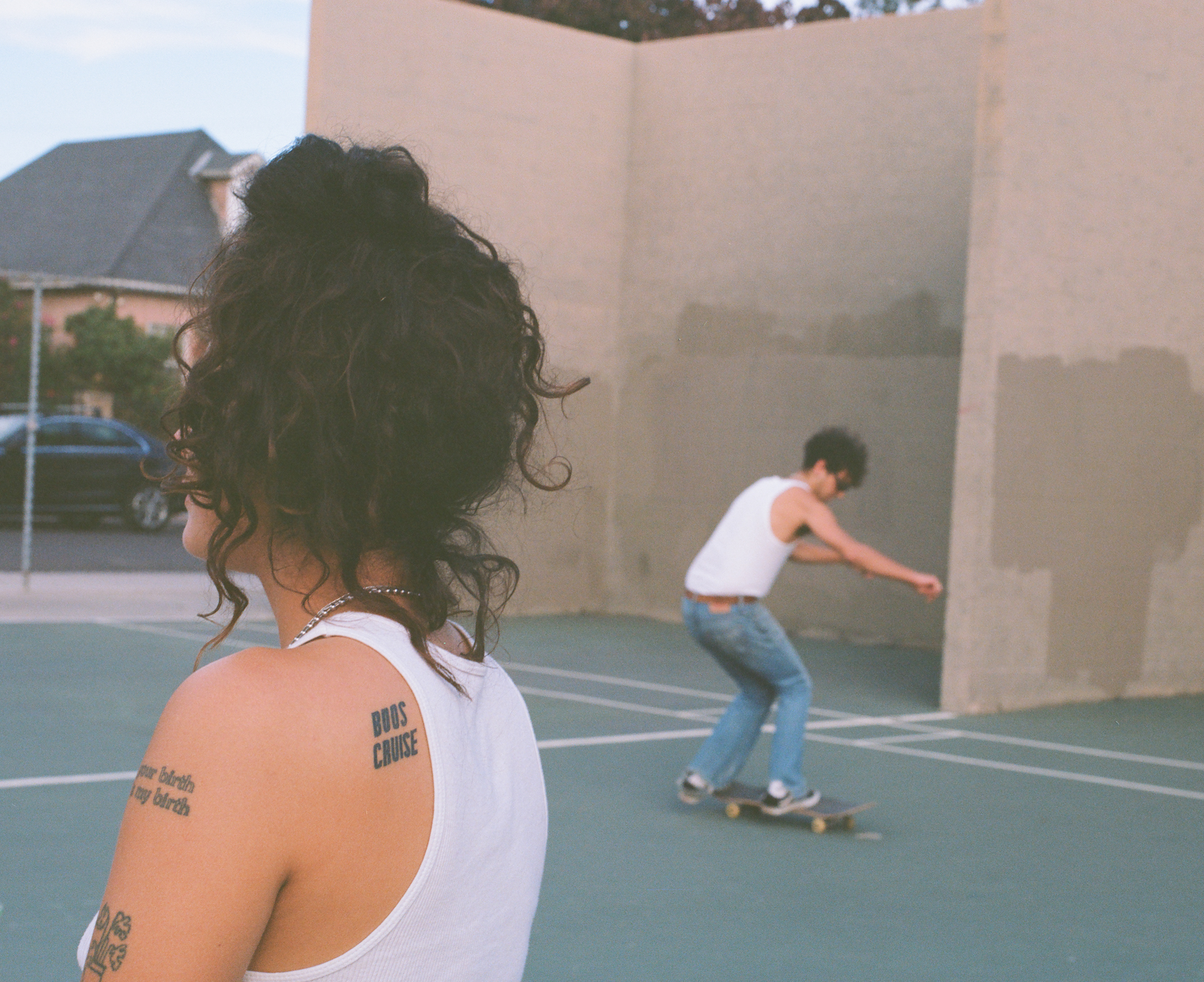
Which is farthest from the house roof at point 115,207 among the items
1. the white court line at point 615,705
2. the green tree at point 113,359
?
the white court line at point 615,705

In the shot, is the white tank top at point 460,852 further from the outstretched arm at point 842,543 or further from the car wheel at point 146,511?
the car wheel at point 146,511

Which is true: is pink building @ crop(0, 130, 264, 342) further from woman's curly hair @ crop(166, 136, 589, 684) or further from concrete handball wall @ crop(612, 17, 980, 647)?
woman's curly hair @ crop(166, 136, 589, 684)

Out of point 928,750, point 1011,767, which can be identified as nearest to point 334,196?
point 1011,767


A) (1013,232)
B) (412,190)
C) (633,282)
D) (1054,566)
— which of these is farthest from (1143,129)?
(412,190)

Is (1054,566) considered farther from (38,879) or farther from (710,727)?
(38,879)

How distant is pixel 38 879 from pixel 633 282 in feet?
35.0

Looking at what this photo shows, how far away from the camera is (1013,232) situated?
9.60 m

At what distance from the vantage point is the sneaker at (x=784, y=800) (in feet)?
20.2

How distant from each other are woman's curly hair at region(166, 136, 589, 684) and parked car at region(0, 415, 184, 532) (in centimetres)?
1953

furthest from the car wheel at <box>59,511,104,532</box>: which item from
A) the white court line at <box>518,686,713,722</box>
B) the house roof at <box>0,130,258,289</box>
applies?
the white court line at <box>518,686,713,722</box>

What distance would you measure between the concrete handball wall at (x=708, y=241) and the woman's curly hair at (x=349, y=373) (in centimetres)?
1084

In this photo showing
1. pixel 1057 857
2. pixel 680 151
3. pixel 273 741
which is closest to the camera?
pixel 273 741

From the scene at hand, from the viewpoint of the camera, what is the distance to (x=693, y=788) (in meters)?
6.43

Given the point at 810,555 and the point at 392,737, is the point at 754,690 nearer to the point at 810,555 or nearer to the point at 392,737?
the point at 810,555
